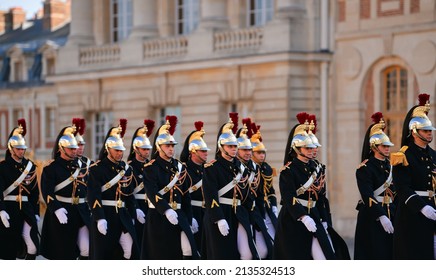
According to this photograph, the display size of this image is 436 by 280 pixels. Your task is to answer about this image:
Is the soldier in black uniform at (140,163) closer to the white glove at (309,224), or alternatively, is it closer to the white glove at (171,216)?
the white glove at (171,216)

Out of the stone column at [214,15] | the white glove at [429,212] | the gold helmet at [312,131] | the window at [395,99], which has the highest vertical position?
the stone column at [214,15]

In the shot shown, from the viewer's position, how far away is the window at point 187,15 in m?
38.8

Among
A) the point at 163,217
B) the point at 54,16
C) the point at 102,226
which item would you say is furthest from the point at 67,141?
the point at 54,16

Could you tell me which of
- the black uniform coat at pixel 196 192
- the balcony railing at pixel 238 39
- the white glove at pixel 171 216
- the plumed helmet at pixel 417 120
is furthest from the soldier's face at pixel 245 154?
the balcony railing at pixel 238 39

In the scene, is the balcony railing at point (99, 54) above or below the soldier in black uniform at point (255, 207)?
above

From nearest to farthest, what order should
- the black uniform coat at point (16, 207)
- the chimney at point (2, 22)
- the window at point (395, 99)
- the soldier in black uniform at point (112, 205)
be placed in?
the soldier in black uniform at point (112, 205) → the black uniform coat at point (16, 207) → the window at point (395, 99) → the chimney at point (2, 22)

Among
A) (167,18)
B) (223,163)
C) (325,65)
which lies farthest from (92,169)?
(167,18)

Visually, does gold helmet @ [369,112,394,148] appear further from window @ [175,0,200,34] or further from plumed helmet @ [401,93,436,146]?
window @ [175,0,200,34]

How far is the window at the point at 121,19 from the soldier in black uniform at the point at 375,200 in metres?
22.7

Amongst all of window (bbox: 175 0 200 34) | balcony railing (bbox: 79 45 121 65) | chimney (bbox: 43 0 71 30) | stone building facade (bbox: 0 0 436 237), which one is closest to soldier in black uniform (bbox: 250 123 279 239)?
stone building facade (bbox: 0 0 436 237)

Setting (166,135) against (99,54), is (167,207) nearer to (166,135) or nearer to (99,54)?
(166,135)
